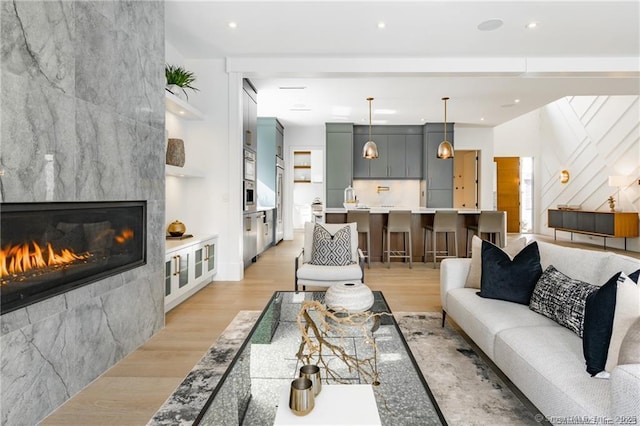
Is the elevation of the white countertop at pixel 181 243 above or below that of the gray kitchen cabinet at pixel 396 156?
below

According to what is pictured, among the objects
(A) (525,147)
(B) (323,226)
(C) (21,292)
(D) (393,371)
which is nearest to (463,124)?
(A) (525,147)

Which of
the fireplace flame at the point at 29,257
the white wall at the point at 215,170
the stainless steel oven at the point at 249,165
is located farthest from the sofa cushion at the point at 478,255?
the stainless steel oven at the point at 249,165

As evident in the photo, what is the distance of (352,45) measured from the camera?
432cm

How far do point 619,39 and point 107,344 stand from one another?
596 centimetres

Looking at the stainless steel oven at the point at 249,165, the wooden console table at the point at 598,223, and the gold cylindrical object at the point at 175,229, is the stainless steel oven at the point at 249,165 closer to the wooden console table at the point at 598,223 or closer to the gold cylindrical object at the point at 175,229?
the gold cylindrical object at the point at 175,229

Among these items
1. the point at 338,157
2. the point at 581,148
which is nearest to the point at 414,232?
the point at 338,157

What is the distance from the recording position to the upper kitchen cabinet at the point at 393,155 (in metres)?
8.83

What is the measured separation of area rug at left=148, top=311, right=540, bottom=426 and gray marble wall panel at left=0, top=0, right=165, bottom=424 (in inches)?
23.9

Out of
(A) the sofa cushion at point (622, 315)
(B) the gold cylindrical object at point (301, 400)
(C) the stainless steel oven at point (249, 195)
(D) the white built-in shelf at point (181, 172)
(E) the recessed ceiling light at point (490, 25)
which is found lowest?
(B) the gold cylindrical object at point (301, 400)

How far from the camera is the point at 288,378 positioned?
1.66 metres

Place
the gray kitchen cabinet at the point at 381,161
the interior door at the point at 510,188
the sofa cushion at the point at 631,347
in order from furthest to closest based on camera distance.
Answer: the interior door at the point at 510,188
the gray kitchen cabinet at the point at 381,161
the sofa cushion at the point at 631,347

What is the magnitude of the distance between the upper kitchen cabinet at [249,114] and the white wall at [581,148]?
7645 mm

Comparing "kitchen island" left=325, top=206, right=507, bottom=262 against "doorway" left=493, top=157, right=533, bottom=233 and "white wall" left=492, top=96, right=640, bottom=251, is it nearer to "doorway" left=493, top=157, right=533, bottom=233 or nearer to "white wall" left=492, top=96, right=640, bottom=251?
"white wall" left=492, top=96, right=640, bottom=251

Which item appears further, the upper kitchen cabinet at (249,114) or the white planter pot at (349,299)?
the upper kitchen cabinet at (249,114)
